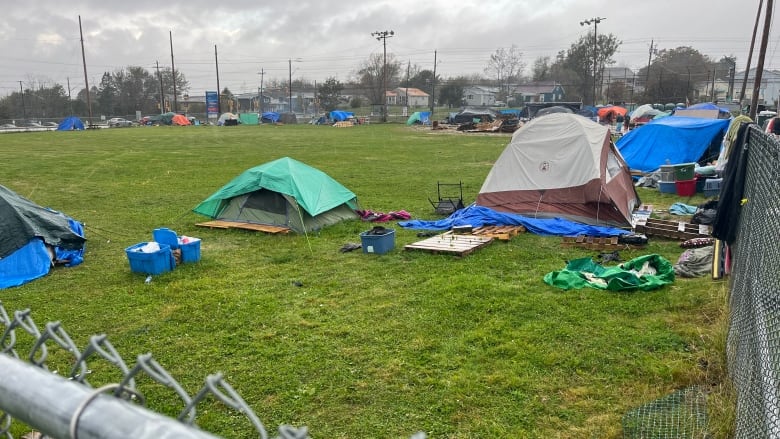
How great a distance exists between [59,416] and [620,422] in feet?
13.0

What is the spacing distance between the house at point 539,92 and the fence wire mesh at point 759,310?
66371 millimetres

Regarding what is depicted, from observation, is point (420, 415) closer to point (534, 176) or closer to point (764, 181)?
point (764, 181)

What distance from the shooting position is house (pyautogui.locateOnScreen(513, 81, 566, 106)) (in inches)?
2785

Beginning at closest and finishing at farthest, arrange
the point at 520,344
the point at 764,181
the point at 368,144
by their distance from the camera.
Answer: the point at 764,181, the point at 520,344, the point at 368,144

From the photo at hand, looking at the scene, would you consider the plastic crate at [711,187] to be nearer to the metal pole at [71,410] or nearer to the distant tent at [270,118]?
the metal pole at [71,410]

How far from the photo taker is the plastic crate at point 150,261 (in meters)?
7.85

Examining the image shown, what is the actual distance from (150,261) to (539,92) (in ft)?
241

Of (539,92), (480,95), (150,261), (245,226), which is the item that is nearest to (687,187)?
(245,226)

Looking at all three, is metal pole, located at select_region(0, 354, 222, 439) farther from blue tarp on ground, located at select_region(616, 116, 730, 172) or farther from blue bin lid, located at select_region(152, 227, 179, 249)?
blue tarp on ground, located at select_region(616, 116, 730, 172)

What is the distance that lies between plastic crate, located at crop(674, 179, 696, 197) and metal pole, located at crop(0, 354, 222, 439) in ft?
48.2

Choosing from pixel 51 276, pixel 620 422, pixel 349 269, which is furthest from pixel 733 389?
pixel 51 276

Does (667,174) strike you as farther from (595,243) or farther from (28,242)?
(28,242)

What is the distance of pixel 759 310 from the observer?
378 centimetres

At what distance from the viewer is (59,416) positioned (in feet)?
3.82
